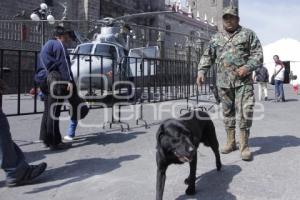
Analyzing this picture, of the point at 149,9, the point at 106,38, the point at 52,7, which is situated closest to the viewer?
the point at 106,38

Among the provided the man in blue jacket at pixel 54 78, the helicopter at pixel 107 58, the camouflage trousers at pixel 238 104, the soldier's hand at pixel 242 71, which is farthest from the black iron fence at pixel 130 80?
the soldier's hand at pixel 242 71

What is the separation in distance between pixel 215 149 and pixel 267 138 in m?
2.60

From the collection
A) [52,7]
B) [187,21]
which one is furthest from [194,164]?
[187,21]

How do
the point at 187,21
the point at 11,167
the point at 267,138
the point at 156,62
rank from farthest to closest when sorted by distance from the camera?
the point at 187,21 → the point at 156,62 → the point at 267,138 → the point at 11,167

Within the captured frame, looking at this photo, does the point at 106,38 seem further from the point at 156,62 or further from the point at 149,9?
the point at 149,9

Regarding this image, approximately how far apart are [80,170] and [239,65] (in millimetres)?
2540

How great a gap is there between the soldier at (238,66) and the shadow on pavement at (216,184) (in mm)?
549

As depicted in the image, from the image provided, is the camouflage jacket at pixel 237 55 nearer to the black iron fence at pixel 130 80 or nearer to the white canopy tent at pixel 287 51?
the black iron fence at pixel 130 80

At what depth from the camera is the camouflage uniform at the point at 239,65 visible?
587 centimetres

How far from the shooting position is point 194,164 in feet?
14.3

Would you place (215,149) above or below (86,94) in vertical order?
below

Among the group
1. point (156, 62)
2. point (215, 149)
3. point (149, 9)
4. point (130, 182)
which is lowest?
point (130, 182)

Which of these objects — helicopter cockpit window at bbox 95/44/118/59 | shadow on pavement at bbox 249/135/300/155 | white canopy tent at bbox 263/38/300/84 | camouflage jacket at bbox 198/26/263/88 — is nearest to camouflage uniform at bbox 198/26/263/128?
camouflage jacket at bbox 198/26/263/88

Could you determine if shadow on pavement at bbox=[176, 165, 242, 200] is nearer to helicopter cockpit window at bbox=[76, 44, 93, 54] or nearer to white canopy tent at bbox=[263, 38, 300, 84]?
helicopter cockpit window at bbox=[76, 44, 93, 54]
